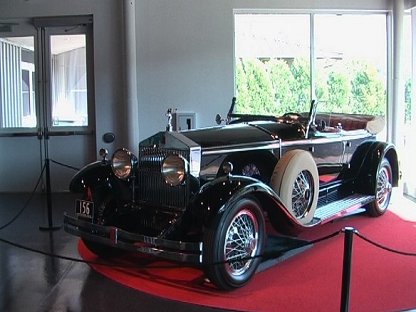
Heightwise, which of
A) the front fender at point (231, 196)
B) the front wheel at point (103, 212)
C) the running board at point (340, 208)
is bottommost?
the running board at point (340, 208)

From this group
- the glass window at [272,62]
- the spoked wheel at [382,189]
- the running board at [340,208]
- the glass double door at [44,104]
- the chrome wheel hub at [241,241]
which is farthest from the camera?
the glass window at [272,62]

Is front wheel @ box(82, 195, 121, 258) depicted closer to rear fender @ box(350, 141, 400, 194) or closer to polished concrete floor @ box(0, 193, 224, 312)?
polished concrete floor @ box(0, 193, 224, 312)

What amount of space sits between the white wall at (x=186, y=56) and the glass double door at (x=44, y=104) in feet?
3.04

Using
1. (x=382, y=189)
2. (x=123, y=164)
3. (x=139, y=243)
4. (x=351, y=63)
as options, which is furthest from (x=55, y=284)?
(x=351, y=63)

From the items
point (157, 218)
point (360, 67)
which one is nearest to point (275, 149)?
point (157, 218)

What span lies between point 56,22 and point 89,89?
3.78ft

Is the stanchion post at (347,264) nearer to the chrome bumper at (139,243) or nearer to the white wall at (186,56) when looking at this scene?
the chrome bumper at (139,243)

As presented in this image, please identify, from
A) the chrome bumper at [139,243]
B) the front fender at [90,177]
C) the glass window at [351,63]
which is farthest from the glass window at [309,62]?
the chrome bumper at [139,243]

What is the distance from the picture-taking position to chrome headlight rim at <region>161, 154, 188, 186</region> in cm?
385

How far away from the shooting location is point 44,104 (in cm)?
826

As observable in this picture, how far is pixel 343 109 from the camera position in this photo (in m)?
8.53

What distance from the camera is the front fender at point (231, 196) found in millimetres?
3471

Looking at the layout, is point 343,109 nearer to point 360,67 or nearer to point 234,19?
point 360,67

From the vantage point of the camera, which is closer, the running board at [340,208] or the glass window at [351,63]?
the running board at [340,208]
